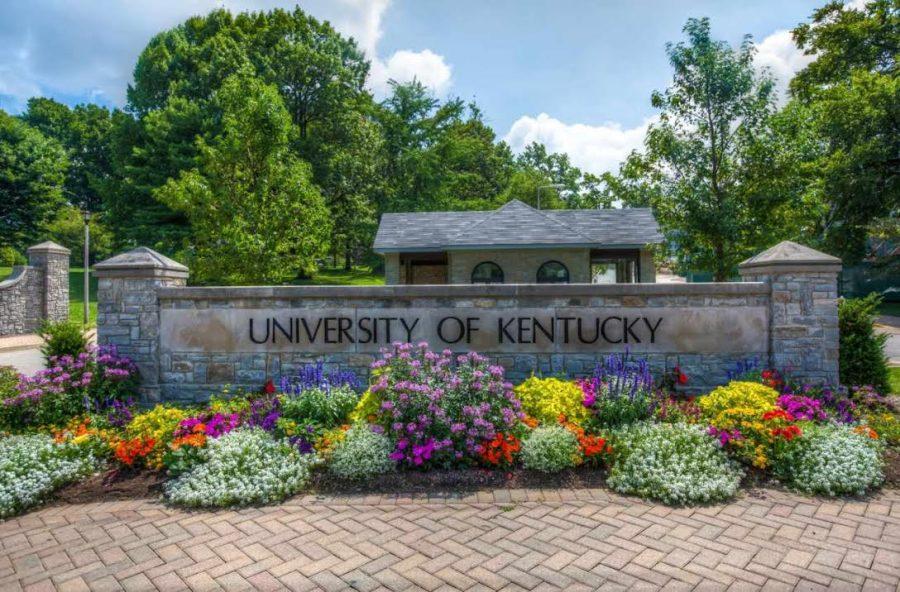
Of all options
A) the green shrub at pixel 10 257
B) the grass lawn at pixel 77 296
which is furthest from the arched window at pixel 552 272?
the green shrub at pixel 10 257

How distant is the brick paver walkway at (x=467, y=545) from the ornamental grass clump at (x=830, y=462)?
17cm

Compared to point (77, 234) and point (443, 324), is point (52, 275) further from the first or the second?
point (77, 234)

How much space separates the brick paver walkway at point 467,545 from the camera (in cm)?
351

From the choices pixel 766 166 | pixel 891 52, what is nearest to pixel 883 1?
pixel 891 52

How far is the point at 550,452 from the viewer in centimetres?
526

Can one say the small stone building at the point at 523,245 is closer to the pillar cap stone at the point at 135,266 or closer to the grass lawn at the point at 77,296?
the pillar cap stone at the point at 135,266

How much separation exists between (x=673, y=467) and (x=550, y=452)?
1.10m

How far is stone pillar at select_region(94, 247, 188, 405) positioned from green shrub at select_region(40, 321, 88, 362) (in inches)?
10.7

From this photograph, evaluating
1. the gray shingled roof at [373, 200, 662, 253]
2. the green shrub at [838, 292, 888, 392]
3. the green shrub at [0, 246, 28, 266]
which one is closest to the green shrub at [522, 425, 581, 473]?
the green shrub at [838, 292, 888, 392]

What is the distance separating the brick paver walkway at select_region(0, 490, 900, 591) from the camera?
351cm

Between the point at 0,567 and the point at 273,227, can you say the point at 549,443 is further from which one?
the point at 273,227

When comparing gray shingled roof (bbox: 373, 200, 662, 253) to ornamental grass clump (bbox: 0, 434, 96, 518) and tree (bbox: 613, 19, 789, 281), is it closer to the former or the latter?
tree (bbox: 613, 19, 789, 281)

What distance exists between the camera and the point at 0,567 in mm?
3787

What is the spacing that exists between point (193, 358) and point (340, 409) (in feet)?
9.08
